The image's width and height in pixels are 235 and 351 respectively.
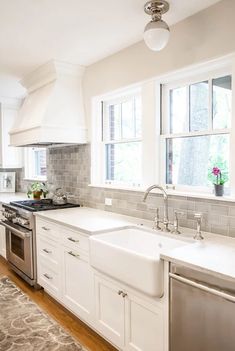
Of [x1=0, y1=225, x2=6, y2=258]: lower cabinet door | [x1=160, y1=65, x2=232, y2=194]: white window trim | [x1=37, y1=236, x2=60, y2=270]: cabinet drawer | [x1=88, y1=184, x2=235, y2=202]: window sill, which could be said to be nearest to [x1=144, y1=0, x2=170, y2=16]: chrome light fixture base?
[x1=160, y1=65, x2=232, y2=194]: white window trim

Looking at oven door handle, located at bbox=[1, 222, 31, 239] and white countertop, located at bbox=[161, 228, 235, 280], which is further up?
white countertop, located at bbox=[161, 228, 235, 280]

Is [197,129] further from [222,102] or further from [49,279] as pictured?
[49,279]

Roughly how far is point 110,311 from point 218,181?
125 centimetres

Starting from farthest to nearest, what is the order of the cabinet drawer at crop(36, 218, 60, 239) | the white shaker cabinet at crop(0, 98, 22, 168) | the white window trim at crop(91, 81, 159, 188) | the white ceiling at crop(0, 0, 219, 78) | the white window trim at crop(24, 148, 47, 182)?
the white window trim at crop(24, 148, 47, 182)
the white shaker cabinet at crop(0, 98, 22, 168)
the cabinet drawer at crop(36, 218, 60, 239)
the white window trim at crop(91, 81, 159, 188)
the white ceiling at crop(0, 0, 219, 78)

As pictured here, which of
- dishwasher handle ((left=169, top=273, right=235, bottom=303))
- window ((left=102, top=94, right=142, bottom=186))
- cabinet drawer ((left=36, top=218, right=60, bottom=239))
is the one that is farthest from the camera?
window ((left=102, top=94, right=142, bottom=186))

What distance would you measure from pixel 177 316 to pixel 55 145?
9.48 ft

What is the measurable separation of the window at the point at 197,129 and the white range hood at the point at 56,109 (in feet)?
3.90

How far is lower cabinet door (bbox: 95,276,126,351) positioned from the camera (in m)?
2.07

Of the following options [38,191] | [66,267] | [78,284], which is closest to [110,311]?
[78,284]

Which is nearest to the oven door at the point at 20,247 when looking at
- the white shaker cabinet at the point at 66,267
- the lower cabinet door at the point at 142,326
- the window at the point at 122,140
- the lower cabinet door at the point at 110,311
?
the white shaker cabinet at the point at 66,267

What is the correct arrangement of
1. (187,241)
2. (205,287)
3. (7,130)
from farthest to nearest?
Answer: 1. (7,130)
2. (187,241)
3. (205,287)

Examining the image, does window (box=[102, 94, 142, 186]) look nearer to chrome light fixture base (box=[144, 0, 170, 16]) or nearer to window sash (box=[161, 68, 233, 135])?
window sash (box=[161, 68, 233, 135])

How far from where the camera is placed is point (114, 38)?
8.79 ft

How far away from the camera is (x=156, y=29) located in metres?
2.01
